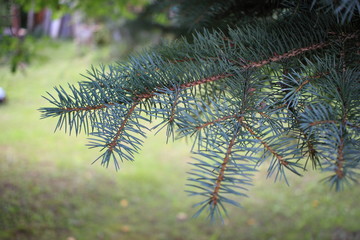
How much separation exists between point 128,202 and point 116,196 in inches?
6.9

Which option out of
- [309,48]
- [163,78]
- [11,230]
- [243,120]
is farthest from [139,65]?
[11,230]

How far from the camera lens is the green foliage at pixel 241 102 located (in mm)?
521

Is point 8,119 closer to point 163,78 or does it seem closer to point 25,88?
point 25,88

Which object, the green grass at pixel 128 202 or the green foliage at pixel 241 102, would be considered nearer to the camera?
the green foliage at pixel 241 102

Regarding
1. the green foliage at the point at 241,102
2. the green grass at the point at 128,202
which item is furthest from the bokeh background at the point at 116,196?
the green foliage at the point at 241,102

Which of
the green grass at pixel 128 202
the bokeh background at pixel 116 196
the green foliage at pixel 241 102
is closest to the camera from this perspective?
the green foliage at pixel 241 102

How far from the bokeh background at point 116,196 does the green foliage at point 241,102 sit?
1484 mm

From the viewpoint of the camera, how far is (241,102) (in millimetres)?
614

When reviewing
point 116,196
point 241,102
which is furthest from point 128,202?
point 241,102

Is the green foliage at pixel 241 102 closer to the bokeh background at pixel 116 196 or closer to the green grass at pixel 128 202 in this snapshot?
the bokeh background at pixel 116 196

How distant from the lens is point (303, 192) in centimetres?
383

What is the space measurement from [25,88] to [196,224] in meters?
5.49

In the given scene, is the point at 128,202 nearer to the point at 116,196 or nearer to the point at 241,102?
the point at 116,196

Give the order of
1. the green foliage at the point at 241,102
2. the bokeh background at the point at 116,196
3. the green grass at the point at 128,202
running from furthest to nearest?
the green grass at the point at 128,202 < the bokeh background at the point at 116,196 < the green foliage at the point at 241,102
